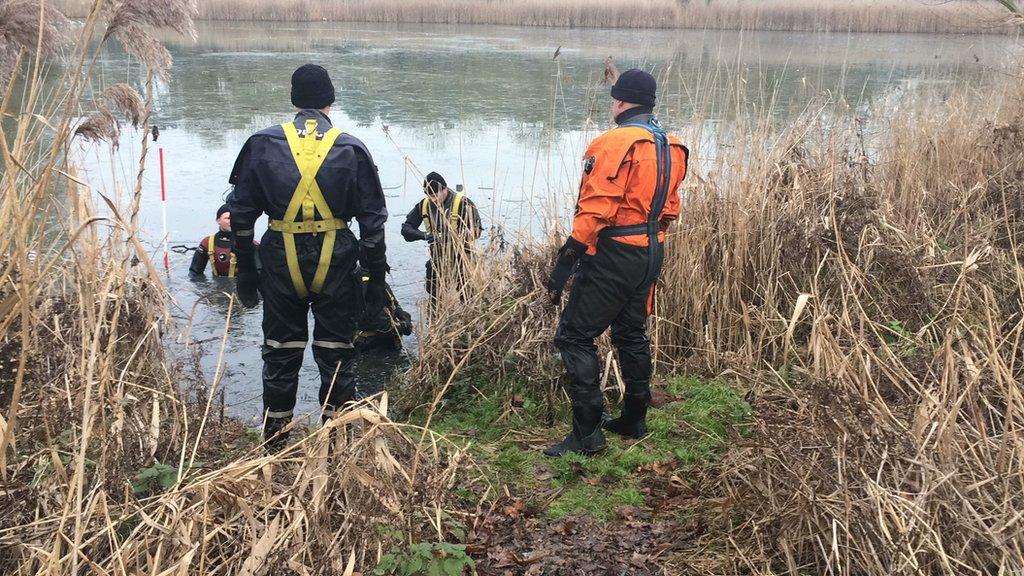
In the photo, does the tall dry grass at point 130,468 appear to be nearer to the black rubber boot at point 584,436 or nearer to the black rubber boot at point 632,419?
the black rubber boot at point 584,436

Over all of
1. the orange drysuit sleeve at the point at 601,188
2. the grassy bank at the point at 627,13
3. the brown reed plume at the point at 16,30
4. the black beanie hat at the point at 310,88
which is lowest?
the orange drysuit sleeve at the point at 601,188

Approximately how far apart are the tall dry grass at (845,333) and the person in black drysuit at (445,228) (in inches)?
8.4

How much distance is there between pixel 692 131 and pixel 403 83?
1081cm

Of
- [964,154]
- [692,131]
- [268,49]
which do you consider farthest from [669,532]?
[268,49]

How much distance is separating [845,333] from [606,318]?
1190 millimetres

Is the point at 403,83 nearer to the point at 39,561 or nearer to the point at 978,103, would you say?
the point at 978,103

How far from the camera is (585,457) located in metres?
3.98

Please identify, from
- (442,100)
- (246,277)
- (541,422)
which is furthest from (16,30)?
(442,100)

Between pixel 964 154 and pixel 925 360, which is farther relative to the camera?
pixel 964 154

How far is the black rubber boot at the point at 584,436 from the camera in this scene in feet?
13.2

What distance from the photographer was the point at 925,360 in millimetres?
3131

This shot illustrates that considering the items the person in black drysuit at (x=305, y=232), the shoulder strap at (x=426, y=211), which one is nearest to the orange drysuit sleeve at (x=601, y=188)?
the person in black drysuit at (x=305, y=232)

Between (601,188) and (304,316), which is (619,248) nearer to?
(601,188)

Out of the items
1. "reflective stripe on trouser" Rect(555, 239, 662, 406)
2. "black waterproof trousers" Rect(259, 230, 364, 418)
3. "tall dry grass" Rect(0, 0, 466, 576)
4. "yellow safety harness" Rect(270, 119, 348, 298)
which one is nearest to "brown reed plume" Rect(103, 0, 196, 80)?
"tall dry grass" Rect(0, 0, 466, 576)
